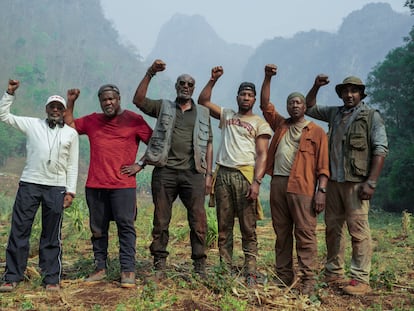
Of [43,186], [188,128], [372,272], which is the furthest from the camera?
[372,272]

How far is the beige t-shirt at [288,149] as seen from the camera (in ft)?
14.6

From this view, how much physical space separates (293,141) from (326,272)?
1564 millimetres

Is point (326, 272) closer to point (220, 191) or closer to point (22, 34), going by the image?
point (220, 191)

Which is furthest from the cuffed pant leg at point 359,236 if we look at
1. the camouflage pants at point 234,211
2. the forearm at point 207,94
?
the forearm at point 207,94

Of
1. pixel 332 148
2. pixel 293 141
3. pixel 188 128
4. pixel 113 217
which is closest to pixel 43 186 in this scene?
pixel 113 217

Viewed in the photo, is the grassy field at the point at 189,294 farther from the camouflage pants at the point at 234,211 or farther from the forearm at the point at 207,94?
the forearm at the point at 207,94

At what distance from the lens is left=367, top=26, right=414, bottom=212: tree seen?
1555cm

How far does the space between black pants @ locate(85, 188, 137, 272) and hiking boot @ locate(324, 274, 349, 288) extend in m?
2.15

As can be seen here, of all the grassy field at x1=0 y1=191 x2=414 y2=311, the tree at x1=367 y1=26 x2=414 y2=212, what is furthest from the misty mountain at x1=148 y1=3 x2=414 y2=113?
the grassy field at x1=0 y1=191 x2=414 y2=311

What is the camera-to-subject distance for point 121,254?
14.6 ft

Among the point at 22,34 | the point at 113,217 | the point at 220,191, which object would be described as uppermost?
the point at 22,34

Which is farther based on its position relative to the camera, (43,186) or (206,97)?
(206,97)

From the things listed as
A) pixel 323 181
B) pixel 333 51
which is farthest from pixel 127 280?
pixel 333 51

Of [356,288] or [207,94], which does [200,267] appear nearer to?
[356,288]
